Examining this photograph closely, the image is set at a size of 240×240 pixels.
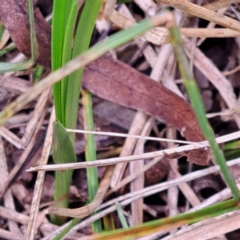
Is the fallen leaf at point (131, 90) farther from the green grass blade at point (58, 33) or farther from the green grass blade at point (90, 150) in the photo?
the green grass blade at point (58, 33)

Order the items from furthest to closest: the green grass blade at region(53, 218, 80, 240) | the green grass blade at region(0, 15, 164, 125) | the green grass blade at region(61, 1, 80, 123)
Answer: the green grass blade at region(53, 218, 80, 240)
the green grass blade at region(61, 1, 80, 123)
the green grass blade at region(0, 15, 164, 125)

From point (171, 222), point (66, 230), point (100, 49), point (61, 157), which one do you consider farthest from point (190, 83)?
point (66, 230)

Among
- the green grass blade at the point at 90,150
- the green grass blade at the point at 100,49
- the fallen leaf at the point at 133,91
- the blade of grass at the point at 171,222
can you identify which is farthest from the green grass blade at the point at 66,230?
the green grass blade at the point at 100,49

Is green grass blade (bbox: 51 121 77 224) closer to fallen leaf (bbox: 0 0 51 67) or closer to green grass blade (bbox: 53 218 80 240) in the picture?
green grass blade (bbox: 53 218 80 240)

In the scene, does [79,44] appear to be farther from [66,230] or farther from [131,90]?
[66,230]

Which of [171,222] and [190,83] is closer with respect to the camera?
[190,83]

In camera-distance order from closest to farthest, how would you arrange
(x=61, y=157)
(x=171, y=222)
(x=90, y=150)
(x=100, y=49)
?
1. (x=100, y=49)
2. (x=171, y=222)
3. (x=61, y=157)
4. (x=90, y=150)

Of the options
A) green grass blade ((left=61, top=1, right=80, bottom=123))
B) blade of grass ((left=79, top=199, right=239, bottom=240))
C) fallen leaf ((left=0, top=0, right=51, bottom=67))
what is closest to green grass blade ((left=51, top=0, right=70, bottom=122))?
green grass blade ((left=61, top=1, right=80, bottom=123))

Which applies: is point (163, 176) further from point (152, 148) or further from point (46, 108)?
point (46, 108)
